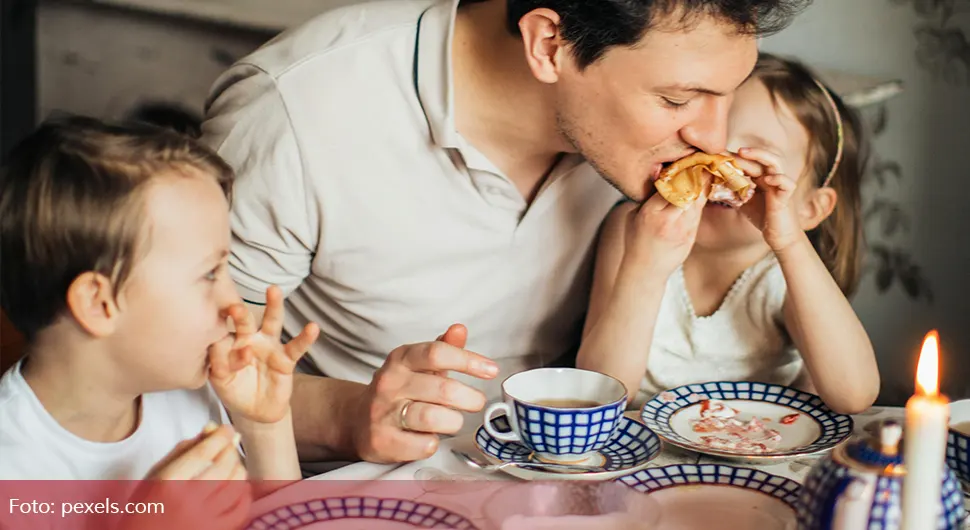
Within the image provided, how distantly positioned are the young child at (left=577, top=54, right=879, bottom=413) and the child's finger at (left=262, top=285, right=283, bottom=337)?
439mm

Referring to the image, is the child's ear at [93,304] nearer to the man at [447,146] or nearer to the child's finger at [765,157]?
the man at [447,146]

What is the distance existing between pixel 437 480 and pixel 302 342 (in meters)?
0.17

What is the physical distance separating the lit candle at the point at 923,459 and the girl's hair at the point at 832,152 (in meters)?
0.68

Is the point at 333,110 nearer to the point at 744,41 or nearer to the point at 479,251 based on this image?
the point at 479,251

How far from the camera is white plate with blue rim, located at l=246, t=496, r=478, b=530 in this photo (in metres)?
0.72

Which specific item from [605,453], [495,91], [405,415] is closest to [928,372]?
[605,453]

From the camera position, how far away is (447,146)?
1.10 meters

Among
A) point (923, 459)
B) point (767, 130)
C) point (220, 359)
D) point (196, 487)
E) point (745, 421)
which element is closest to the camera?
point (923, 459)

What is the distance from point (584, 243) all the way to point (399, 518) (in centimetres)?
58

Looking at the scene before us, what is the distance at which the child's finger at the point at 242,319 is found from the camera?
76 centimetres

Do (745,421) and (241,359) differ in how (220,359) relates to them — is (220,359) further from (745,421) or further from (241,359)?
(745,421)

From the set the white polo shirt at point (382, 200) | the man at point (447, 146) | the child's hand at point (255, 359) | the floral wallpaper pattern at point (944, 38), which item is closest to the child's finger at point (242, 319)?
the child's hand at point (255, 359)

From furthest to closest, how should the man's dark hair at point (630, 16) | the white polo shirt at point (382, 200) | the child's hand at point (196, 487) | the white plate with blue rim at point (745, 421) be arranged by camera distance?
the white polo shirt at point (382, 200), the man's dark hair at point (630, 16), the white plate with blue rim at point (745, 421), the child's hand at point (196, 487)

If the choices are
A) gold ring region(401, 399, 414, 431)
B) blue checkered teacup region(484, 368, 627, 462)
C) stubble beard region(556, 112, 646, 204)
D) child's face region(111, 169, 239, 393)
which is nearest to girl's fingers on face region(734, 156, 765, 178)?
stubble beard region(556, 112, 646, 204)
